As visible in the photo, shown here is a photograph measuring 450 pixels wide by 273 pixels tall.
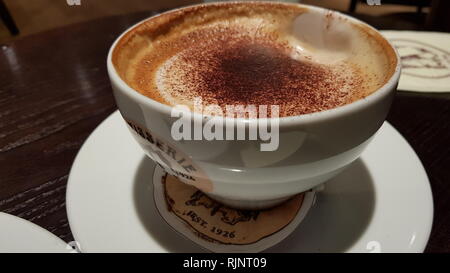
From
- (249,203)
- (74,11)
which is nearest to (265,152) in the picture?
(249,203)

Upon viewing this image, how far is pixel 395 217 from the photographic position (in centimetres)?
58

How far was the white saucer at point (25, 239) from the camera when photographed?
504mm

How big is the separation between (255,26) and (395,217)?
1.64 ft

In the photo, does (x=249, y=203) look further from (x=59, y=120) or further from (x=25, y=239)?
(x=59, y=120)

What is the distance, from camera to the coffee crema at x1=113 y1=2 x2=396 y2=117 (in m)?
0.60

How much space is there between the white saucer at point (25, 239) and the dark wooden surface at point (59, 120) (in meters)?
0.06

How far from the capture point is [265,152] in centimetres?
45

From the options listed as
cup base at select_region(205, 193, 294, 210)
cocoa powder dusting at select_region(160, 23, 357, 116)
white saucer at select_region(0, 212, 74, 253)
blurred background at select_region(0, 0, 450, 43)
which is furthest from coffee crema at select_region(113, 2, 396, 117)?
blurred background at select_region(0, 0, 450, 43)

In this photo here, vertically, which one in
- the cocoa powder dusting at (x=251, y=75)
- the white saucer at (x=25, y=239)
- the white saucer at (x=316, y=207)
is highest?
the cocoa powder dusting at (x=251, y=75)

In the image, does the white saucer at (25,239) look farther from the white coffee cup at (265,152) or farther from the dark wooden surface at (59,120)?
the white coffee cup at (265,152)

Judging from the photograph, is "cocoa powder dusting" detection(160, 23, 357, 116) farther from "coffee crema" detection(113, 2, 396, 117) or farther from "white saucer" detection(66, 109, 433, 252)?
"white saucer" detection(66, 109, 433, 252)

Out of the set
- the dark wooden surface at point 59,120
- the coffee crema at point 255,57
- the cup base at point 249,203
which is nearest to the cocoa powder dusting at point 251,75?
the coffee crema at point 255,57

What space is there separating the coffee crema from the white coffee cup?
0.30ft
